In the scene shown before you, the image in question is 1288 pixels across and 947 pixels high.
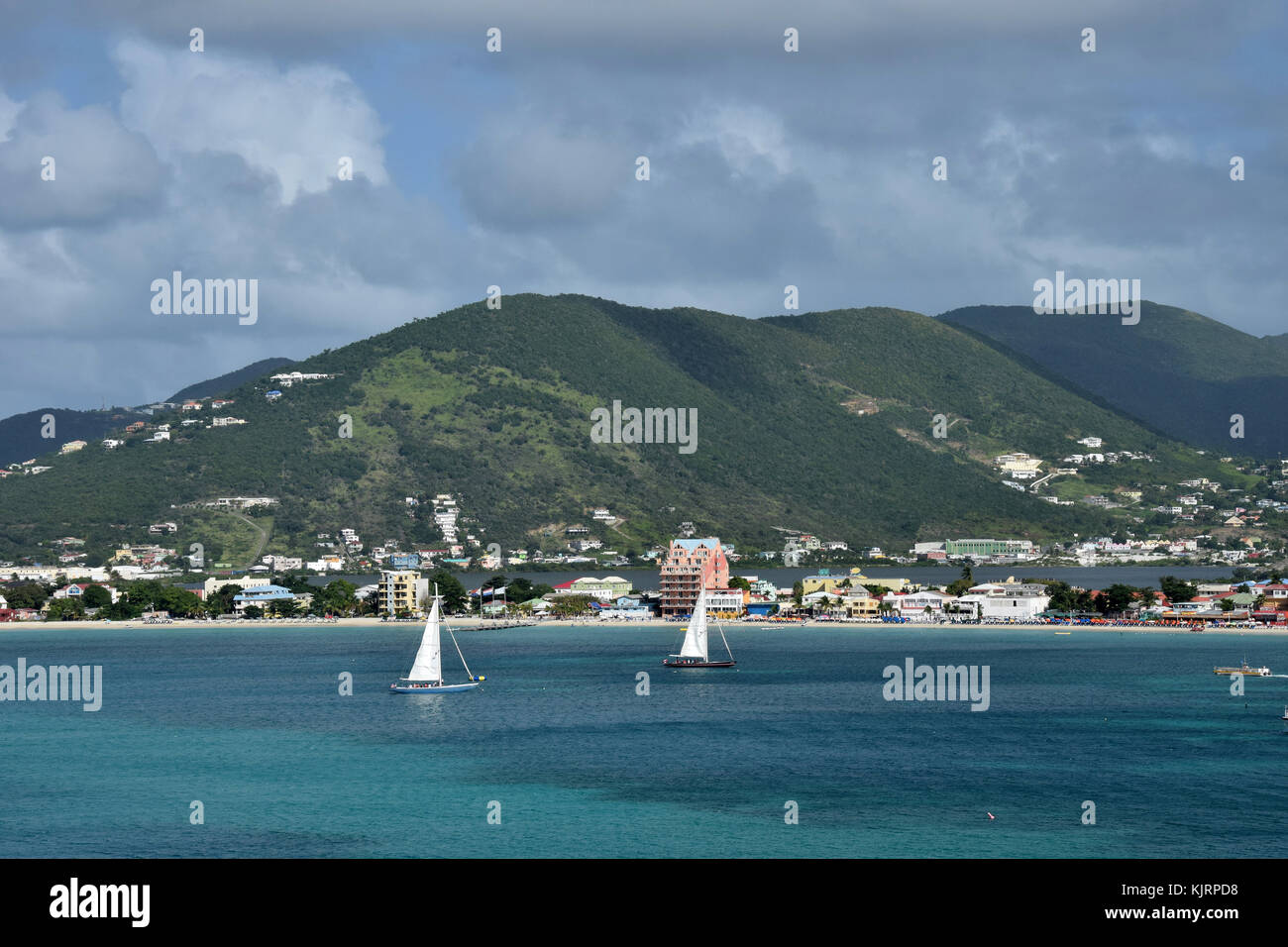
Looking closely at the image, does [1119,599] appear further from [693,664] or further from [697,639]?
[693,664]

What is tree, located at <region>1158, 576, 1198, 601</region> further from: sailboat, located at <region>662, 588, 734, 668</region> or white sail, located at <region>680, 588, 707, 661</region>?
white sail, located at <region>680, 588, 707, 661</region>

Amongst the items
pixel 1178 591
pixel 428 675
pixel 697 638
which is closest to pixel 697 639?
pixel 697 638

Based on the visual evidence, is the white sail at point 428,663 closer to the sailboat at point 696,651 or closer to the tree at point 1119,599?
the sailboat at point 696,651

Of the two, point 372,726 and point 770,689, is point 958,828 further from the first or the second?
point 770,689

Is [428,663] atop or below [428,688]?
atop

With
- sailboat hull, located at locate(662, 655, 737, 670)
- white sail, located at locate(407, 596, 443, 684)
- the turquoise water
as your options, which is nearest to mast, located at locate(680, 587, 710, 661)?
sailboat hull, located at locate(662, 655, 737, 670)

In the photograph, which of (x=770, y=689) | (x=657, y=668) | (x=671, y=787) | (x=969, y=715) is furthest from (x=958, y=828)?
(x=657, y=668)
